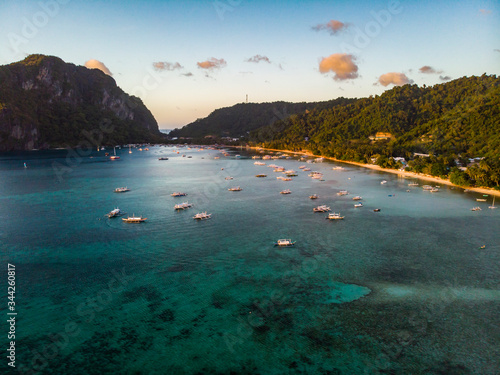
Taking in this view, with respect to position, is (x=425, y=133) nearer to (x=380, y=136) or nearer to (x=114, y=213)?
(x=380, y=136)

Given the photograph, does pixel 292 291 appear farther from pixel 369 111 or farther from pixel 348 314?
pixel 369 111

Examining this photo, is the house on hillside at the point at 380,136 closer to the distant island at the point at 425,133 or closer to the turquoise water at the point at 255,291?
the distant island at the point at 425,133

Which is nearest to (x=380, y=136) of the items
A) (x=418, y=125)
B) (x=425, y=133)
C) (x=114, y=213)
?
(x=418, y=125)

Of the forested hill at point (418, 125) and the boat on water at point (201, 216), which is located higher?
the forested hill at point (418, 125)

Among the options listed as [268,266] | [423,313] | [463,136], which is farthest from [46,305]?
[463,136]

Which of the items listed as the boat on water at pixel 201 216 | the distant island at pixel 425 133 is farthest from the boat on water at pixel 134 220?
the distant island at pixel 425 133

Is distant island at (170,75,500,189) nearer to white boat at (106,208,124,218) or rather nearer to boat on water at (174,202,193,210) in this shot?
boat on water at (174,202,193,210)
